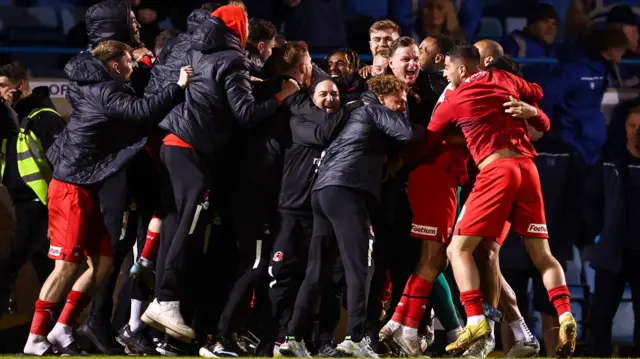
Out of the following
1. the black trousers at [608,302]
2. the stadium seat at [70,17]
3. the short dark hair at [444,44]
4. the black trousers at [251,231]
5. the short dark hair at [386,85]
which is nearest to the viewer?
the short dark hair at [386,85]

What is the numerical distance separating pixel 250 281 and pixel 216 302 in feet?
2.04

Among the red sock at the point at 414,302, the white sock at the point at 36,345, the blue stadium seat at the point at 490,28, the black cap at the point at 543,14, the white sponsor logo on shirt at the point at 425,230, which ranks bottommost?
the white sock at the point at 36,345

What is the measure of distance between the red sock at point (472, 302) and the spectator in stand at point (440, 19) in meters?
3.87

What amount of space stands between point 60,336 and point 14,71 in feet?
7.53

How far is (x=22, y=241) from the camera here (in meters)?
9.30

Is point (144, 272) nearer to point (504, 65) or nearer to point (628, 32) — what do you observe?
point (504, 65)

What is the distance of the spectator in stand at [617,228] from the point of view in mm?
10039

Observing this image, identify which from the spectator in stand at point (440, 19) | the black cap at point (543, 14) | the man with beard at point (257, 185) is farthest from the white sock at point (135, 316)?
the black cap at point (543, 14)

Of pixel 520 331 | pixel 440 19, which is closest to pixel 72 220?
pixel 520 331

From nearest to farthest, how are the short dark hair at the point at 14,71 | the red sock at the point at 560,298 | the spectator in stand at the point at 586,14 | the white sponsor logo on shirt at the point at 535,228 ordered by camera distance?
the red sock at the point at 560,298
the white sponsor logo on shirt at the point at 535,228
the short dark hair at the point at 14,71
the spectator in stand at the point at 586,14

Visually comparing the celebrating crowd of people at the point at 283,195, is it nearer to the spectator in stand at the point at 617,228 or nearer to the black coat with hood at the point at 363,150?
the black coat with hood at the point at 363,150

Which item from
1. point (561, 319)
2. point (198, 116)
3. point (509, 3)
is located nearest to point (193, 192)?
point (198, 116)

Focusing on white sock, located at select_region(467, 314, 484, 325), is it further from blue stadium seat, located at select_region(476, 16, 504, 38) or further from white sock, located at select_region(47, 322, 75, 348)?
blue stadium seat, located at select_region(476, 16, 504, 38)

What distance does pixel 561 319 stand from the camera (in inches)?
292
